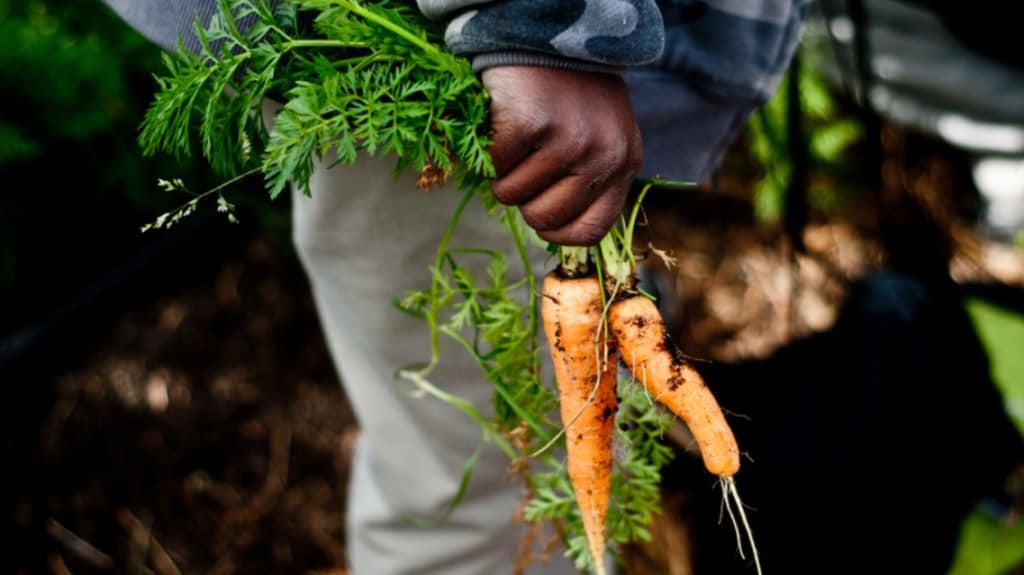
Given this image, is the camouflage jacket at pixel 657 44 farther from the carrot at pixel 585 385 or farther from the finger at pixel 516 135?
the carrot at pixel 585 385

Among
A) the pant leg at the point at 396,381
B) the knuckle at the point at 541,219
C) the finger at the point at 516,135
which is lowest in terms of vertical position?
the pant leg at the point at 396,381

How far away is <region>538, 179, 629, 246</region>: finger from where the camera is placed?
2.93ft

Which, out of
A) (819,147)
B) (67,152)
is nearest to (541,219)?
(67,152)

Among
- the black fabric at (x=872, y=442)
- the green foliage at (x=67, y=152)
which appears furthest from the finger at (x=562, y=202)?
the green foliage at (x=67, y=152)

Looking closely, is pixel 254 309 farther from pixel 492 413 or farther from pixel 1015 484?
pixel 1015 484

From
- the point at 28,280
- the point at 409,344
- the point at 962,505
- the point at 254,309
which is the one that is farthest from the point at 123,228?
the point at 962,505

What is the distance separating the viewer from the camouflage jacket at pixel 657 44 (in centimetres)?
81

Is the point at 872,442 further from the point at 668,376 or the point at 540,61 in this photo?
the point at 540,61

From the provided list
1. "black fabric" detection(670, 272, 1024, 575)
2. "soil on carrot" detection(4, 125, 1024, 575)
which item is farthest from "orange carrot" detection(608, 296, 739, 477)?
"soil on carrot" detection(4, 125, 1024, 575)

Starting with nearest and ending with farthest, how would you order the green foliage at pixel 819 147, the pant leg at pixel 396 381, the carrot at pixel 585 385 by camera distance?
the carrot at pixel 585 385 → the pant leg at pixel 396 381 → the green foliage at pixel 819 147

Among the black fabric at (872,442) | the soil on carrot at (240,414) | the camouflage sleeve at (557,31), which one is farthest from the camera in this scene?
the soil on carrot at (240,414)

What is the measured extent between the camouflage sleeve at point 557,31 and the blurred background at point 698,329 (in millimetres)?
673

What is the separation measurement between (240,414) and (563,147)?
1.60 metres

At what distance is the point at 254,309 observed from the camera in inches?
93.5
